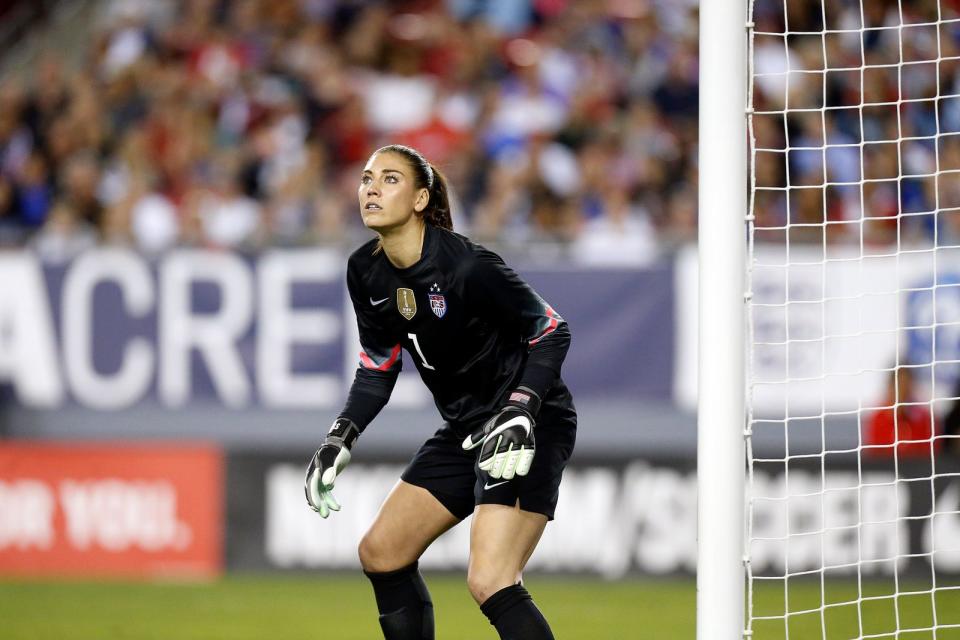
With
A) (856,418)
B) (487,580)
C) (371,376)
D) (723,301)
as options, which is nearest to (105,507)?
(371,376)

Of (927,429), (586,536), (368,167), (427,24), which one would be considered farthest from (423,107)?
(368,167)

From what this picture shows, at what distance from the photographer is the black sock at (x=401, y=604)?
4.64 metres

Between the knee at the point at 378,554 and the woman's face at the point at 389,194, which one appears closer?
the woman's face at the point at 389,194

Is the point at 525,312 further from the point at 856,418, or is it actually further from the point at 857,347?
the point at 856,418

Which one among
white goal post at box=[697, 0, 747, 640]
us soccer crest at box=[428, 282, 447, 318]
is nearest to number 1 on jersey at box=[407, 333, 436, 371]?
us soccer crest at box=[428, 282, 447, 318]

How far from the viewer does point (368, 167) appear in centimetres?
446

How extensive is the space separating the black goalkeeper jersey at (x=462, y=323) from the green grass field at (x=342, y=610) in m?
2.44

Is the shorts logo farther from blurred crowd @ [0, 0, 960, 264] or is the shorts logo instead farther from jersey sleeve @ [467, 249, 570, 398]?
blurred crowd @ [0, 0, 960, 264]

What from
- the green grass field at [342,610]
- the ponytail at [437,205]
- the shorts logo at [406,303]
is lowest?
the green grass field at [342,610]

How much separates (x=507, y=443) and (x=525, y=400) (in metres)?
0.19

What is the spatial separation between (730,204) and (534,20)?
767 centimetres

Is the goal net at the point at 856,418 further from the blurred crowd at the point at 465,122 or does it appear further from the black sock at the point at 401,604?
the black sock at the point at 401,604

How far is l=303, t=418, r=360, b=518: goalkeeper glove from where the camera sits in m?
4.54

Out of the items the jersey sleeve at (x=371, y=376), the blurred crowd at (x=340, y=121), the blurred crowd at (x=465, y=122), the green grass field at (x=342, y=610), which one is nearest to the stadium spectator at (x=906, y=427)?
the green grass field at (x=342, y=610)
